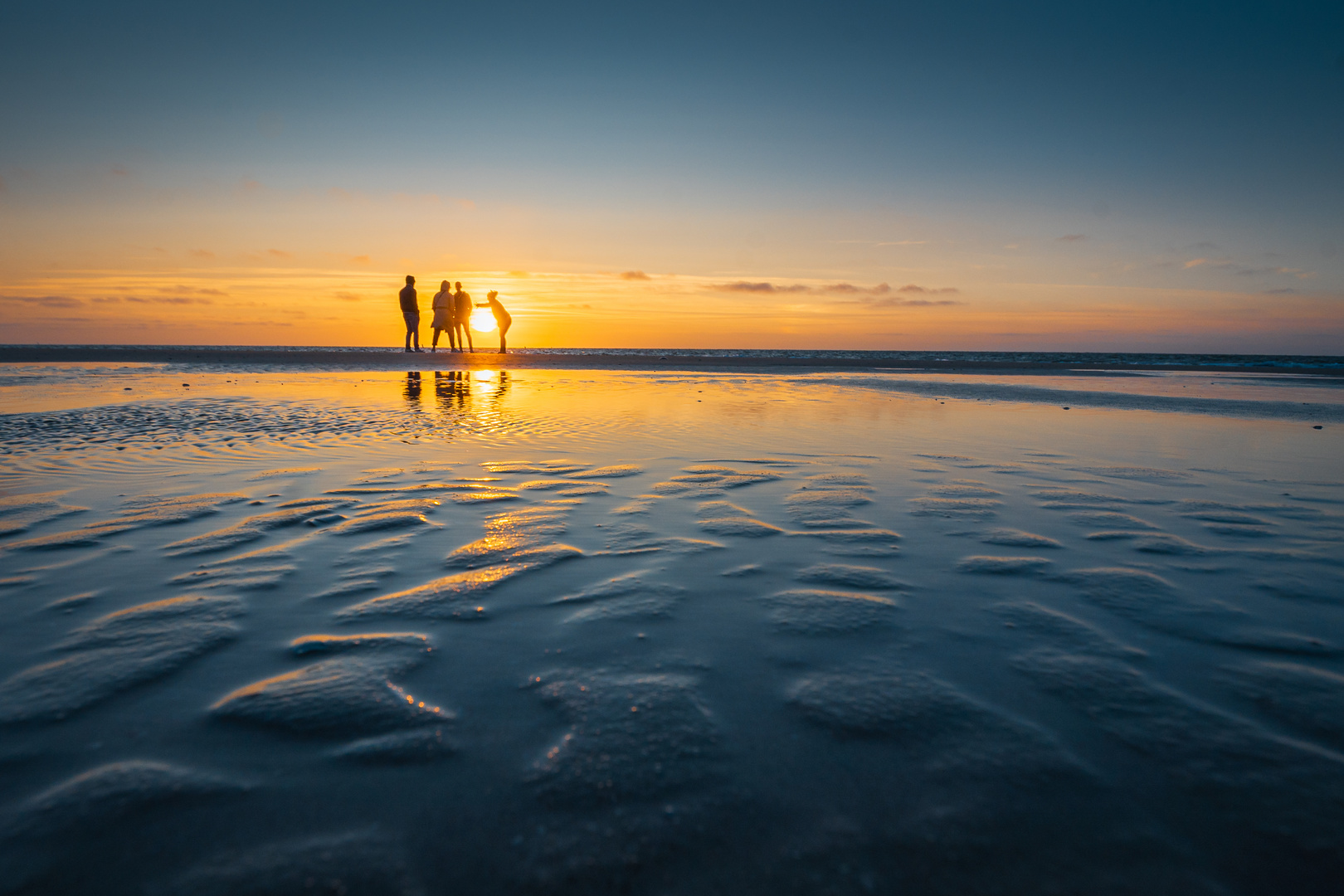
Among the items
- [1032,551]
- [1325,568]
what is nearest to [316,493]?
[1032,551]

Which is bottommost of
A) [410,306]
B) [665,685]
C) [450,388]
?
[665,685]

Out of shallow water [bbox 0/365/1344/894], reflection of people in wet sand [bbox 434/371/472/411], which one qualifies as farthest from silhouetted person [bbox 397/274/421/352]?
shallow water [bbox 0/365/1344/894]

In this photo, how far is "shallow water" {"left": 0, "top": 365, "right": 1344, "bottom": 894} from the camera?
1304mm

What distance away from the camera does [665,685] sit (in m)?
1.91

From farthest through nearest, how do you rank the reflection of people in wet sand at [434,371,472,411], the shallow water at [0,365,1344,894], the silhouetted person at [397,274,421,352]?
the silhouetted person at [397,274,421,352]
the reflection of people in wet sand at [434,371,472,411]
the shallow water at [0,365,1344,894]

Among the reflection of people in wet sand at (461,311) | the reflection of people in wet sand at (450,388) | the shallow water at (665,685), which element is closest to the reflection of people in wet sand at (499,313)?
the reflection of people in wet sand at (461,311)

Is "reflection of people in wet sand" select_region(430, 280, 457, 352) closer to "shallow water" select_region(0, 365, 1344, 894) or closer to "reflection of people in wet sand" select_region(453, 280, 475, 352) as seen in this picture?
"reflection of people in wet sand" select_region(453, 280, 475, 352)

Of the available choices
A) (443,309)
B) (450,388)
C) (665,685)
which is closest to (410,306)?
(443,309)

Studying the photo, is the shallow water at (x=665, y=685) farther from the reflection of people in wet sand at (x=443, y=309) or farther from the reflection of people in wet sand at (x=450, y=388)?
the reflection of people in wet sand at (x=443, y=309)

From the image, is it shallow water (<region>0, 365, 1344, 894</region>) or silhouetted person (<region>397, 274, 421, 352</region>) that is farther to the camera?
silhouetted person (<region>397, 274, 421, 352</region>)

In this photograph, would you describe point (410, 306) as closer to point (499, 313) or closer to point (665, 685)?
point (499, 313)

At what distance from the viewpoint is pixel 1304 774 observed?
1.54m

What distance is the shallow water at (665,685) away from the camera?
1304 mm

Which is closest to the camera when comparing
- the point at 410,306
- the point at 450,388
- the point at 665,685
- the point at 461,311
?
the point at 665,685
